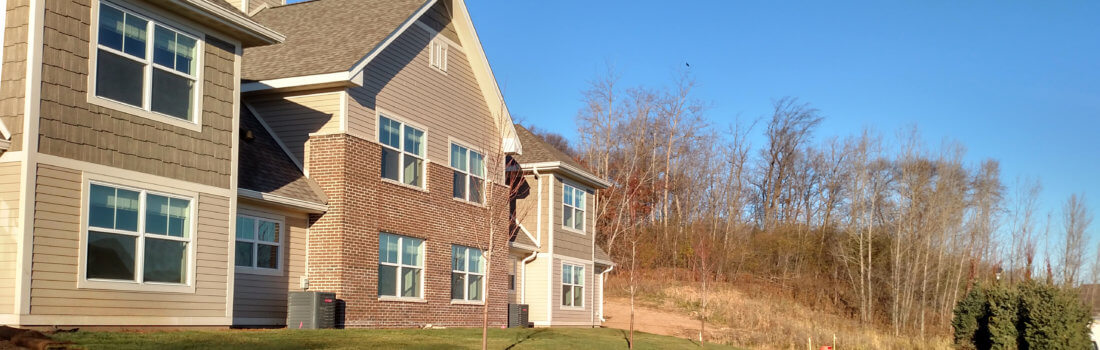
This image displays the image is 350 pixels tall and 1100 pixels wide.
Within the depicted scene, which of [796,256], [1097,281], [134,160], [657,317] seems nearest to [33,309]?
[134,160]

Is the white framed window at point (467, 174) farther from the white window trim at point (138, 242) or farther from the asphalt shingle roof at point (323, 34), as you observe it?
the white window trim at point (138, 242)

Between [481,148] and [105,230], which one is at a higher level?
[481,148]

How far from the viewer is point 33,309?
12773 millimetres

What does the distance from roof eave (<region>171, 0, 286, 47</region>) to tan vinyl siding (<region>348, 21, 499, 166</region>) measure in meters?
3.27

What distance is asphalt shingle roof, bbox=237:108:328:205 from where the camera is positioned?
17.8 m

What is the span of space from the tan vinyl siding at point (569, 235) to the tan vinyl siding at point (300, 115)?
9.80 m

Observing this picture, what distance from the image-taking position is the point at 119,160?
14000 mm

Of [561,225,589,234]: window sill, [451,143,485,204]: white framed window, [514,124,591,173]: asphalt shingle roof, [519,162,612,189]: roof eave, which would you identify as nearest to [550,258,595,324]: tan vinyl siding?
[561,225,589,234]: window sill

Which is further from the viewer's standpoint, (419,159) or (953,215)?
(953,215)

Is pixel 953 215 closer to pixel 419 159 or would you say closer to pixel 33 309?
pixel 419 159

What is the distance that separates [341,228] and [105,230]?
5871mm

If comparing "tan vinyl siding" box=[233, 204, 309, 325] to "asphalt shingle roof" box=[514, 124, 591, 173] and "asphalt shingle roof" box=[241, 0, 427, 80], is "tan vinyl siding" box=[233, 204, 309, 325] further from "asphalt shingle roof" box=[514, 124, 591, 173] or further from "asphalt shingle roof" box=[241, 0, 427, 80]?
"asphalt shingle roof" box=[514, 124, 591, 173]

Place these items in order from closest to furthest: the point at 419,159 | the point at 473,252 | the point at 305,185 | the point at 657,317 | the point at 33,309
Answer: the point at 33,309, the point at 305,185, the point at 419,159, the point at 473,252, the point at 657,317

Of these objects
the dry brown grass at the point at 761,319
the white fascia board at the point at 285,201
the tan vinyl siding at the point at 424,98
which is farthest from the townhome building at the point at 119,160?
the dry brown grass at the point at 761,319
